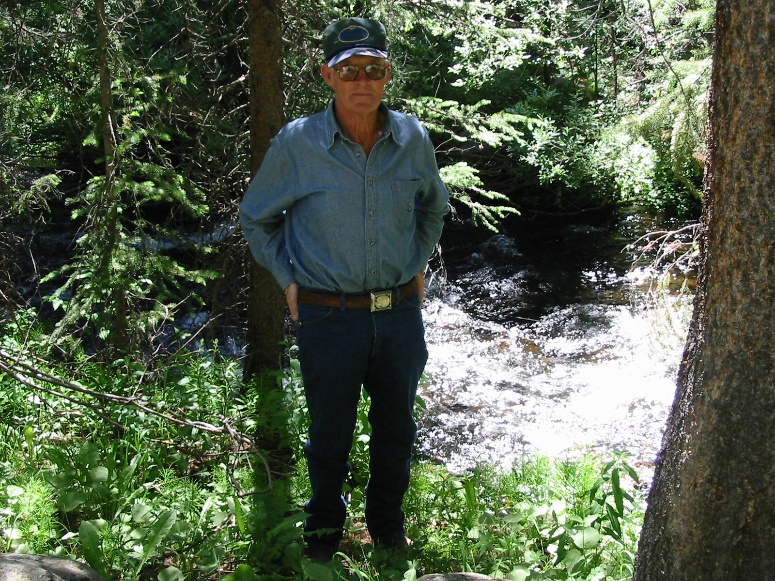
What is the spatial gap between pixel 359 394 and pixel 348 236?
702mm

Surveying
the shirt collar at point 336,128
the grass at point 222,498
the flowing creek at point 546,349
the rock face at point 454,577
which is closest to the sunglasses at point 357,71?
the shirt collar at point 336,128

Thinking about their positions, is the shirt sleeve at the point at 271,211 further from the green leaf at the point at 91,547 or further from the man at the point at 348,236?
the green leaf at the point at 91,547

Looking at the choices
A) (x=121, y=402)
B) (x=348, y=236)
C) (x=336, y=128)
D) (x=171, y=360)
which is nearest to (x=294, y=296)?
(x=348, y=236)

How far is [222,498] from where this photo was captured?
3922 millimetres

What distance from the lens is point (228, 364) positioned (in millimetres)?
5176

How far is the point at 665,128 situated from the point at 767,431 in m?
9.34

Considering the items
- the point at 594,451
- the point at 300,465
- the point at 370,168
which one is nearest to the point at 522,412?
the point at 594,451

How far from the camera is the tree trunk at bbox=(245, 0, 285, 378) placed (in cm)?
499

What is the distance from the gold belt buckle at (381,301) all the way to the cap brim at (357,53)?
938 millimetres

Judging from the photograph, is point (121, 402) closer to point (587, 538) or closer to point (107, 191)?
point (107, 191)

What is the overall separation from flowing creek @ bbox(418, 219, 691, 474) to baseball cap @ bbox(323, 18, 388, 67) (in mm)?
3817

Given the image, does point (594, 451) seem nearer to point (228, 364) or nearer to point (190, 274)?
point (228, 364)

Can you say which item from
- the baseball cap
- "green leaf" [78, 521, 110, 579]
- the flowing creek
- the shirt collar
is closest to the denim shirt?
the shirt collar

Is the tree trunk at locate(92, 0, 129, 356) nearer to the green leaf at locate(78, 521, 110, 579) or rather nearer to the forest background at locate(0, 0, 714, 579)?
the forest background at locate(0, 0, 714, 579)
